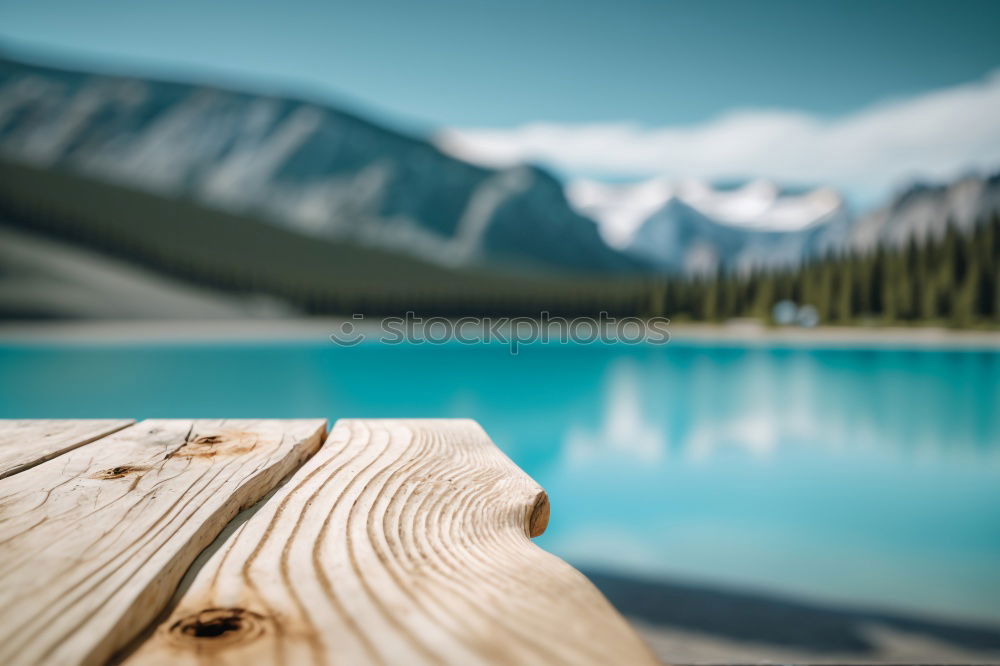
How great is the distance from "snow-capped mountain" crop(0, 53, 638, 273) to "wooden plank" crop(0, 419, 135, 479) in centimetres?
16658

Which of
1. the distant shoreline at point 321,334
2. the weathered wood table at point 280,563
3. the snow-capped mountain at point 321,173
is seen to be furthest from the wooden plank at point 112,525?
the snow-capped mountain at point 321,173

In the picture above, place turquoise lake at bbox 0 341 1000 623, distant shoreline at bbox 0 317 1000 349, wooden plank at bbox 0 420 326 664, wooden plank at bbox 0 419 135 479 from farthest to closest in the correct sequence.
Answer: distant shoreline at bbox 0 317 1000 349, turquoise lake at bbox 0 341 1000 623, wooden plank at bbox 0 419 135 479, wooden plank at bbox 0 420 326 664

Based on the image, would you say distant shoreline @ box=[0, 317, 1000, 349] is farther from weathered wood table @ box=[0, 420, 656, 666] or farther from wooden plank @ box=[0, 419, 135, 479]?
weathered wood table @ box=[0, 420, 656, 666]

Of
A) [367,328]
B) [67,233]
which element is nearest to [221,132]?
[67,233]

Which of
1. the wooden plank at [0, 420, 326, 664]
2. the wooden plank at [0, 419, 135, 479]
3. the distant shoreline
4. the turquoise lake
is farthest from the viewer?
the distant shoreline

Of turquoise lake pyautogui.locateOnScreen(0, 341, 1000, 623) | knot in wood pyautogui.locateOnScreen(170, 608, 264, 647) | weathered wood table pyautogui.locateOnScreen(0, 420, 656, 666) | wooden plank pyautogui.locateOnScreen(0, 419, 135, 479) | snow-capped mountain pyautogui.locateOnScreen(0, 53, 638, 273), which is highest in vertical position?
snow-capped mountain pyautogui.locateOnScreen(0, 53, 638, 273)

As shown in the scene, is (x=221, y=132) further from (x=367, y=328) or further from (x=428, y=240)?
(x=367, y=328)

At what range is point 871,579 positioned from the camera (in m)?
6.23

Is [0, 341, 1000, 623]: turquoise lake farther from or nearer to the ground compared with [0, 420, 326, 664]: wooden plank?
nearer to the ground

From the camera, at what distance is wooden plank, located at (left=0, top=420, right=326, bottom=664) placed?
0.55 meters

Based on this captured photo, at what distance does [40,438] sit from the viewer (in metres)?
1.33

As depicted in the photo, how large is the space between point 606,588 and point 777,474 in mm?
5948

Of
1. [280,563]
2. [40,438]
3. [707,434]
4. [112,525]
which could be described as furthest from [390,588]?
[707,434]

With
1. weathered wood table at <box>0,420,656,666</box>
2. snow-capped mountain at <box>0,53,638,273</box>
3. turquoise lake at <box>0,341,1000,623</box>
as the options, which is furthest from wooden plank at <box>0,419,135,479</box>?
snow-capped mountain at <box>0,53,638,273</box>
